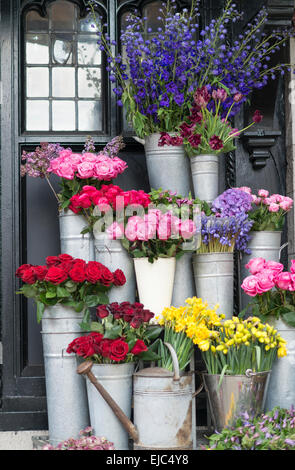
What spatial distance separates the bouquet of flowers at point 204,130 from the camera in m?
3.18

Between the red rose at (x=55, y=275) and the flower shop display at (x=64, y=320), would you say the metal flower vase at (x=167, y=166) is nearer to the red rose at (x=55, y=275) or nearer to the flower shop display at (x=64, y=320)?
the flower shop display at (x=64, y=320)

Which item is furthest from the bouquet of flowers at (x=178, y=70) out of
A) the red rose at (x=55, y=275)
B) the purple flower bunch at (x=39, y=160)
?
the red rose at (x=55, y=275)

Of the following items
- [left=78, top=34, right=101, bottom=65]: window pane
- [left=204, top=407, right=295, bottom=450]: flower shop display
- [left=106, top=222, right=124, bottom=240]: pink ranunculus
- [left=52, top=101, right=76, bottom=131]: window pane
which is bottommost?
[left=204, top=407, right=295, bottom=450]: flower shop display

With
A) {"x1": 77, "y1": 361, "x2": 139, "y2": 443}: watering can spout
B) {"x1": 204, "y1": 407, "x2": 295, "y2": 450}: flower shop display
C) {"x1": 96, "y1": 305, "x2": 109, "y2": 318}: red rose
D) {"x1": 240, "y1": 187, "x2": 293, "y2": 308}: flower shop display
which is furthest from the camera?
{"x1": 240, "y1": 187, "x2": 293, "y2": 308}: flower shop display

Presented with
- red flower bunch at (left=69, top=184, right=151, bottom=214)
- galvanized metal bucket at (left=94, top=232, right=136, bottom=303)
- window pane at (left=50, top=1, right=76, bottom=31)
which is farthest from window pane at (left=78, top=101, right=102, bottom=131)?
galvanized metal bucket at (left=94, top=232, right=136, bottom=303)

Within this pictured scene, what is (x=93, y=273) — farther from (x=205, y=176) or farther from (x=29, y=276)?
(x=205, y=176)

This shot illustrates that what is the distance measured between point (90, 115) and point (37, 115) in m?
0.29

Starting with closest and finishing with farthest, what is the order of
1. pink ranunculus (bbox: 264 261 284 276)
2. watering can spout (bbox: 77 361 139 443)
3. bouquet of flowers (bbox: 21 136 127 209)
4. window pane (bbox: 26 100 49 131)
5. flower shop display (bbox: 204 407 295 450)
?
1. flower shop display (bbox: 204 407 295 450)
2. watering can spout (bbox: 77 361 139 443)
3. pink ranunculus (bbox: 264 261 284 276)
4. bouquet of flowers (bbox: 21 136 127 209)
5. window pane (bbox: 26 100 49 131)

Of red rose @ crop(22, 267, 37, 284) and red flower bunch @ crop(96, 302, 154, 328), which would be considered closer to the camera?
red flower bunch @ crop(96, 302, 154, 328)

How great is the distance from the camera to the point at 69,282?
115 inches

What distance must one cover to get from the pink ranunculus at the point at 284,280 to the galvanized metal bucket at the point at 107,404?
0.73 metres

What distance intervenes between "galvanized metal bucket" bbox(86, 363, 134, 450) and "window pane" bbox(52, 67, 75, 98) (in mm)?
1643

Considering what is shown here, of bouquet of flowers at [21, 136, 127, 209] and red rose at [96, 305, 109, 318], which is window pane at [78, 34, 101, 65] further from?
red rose at [96, 305, 109, 318]

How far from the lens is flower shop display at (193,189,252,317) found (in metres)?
3.09
